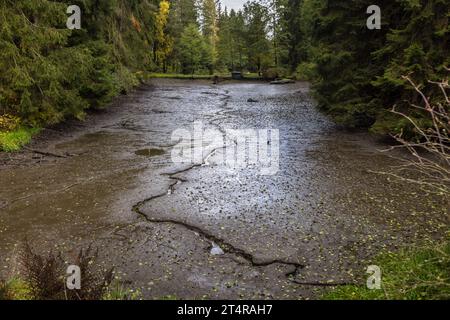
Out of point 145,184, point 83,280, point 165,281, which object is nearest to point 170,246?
point 165,281

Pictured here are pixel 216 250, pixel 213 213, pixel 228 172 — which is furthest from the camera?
pixel 228 172

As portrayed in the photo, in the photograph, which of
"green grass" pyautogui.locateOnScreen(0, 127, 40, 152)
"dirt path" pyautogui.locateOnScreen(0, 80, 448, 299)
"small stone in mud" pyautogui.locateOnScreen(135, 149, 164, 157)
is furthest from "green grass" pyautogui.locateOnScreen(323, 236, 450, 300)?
"green grass" pyautogui.locateOnScreen(0, 127, 40, 152)

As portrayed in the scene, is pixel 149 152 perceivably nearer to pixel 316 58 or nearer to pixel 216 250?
pixel 216 250

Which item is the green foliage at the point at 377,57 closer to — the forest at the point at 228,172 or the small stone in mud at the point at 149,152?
the forest at the point at 228,172

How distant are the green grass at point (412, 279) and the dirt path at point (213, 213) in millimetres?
340

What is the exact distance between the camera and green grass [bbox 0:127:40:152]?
10453 millimetres

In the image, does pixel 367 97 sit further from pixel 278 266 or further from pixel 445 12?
pixel 278 266

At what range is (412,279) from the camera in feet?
13.6

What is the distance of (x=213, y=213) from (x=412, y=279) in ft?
11.1

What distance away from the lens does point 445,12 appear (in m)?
10.1

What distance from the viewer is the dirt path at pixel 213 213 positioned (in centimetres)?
490

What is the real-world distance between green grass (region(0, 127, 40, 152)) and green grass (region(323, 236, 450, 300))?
370 inches

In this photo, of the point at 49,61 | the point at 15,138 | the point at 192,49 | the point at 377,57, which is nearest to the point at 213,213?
the point at 15,138

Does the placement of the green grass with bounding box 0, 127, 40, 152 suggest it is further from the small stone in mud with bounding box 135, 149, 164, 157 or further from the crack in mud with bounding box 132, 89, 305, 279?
the crack in mud with bounding box 132, 89, 305, 279
